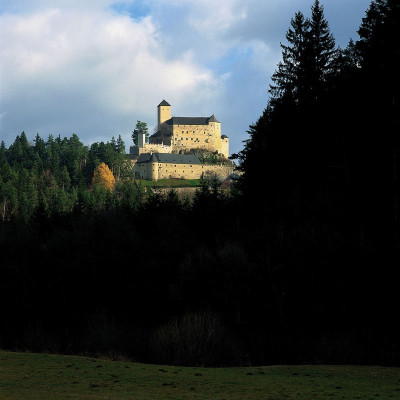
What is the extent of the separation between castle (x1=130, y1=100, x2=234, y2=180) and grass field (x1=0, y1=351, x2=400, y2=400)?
133m

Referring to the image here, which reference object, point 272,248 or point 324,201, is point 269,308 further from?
point 324,201

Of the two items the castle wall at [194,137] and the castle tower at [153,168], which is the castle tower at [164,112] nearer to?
the castle wall at [194,137]

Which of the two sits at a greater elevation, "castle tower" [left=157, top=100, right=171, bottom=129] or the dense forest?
"castle tower" [left=157, top=100, right=171, bottom=129]

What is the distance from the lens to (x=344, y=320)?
26.2 m

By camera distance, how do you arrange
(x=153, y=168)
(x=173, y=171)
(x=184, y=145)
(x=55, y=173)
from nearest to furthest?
(x=55, y=173)
(x=153, y=168)
(x=173, y=171)
(x=184, y=145)

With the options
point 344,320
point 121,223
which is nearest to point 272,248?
point 344,320

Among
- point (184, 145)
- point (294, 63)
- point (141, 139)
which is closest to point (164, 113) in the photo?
→ point (184, 145)

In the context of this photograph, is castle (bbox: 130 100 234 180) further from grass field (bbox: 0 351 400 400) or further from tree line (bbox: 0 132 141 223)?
grass field (bbox: 0 351 400 400)

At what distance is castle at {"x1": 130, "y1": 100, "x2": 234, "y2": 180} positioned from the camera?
151m

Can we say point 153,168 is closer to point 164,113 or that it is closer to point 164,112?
point 164,113

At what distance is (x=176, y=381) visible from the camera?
13977mm

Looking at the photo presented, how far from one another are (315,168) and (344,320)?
36.6ft

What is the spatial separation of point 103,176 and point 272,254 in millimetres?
110258

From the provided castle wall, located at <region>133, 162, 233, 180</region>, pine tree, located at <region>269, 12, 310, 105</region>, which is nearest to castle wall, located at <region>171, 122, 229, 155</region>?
castle wall, located at <region>133, 162, 233, 180</region>
